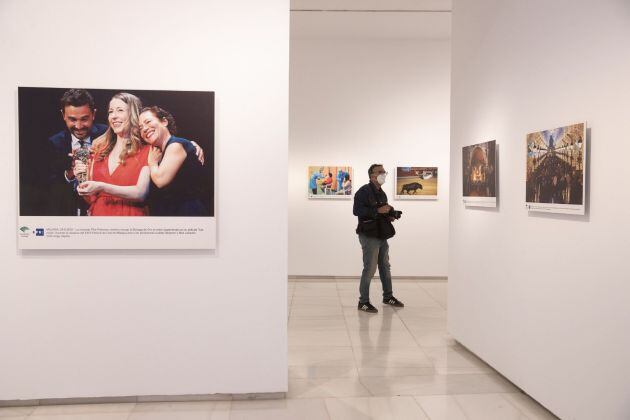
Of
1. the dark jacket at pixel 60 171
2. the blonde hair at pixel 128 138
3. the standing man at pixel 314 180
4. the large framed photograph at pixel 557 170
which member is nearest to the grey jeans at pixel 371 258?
the standing man at pixel 314 180

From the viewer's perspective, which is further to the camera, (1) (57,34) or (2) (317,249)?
(2) (317,249)

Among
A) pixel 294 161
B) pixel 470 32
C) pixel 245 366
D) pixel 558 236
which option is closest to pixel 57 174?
pixel 245 366

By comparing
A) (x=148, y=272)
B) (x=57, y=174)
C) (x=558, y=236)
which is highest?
(x=57, y=174)

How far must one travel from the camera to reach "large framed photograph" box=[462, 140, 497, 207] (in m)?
5.61

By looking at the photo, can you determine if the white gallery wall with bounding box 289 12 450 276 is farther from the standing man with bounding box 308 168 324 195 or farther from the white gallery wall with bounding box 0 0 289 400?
the white gallery wall with bounding box 0 0 289 400

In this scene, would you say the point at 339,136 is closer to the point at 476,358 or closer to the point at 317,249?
the point at 317,249

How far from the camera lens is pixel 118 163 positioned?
179 inches

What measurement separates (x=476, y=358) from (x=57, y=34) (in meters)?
5.32

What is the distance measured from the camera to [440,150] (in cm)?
1159

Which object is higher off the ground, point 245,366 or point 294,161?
point 294,161

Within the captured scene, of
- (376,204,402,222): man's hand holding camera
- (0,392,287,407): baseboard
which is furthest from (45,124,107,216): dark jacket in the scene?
(376,204,402,222): man's hand holding camera

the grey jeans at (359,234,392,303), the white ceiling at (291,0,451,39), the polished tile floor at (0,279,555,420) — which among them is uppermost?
the white ceiling at (291,0,451,39)

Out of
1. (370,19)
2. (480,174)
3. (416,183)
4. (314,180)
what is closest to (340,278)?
(314,180)

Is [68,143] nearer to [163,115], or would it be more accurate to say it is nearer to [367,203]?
[163,115]
